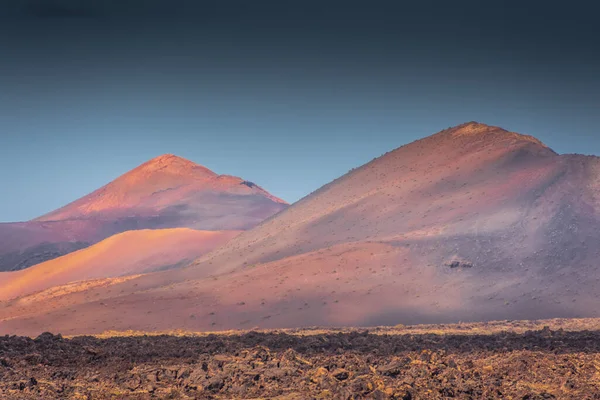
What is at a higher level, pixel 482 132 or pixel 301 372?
pixel 482 132

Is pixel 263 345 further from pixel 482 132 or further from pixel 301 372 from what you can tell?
pixel 482 132

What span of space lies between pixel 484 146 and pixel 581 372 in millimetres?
55995

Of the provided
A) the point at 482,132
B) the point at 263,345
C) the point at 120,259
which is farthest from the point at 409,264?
the point at 120,259

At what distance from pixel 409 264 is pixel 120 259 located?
1553 inches

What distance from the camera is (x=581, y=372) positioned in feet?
48.7

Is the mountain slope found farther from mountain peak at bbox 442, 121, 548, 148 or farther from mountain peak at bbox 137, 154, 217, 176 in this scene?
mountain peak at bbox 137, 154, 217, 176

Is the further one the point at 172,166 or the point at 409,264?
the point at 172,166

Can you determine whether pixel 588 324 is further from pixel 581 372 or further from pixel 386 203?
pixel 386 203

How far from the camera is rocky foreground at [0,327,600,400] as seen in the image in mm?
13031

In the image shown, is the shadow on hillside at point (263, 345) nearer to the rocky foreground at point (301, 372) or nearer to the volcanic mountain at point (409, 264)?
the rocky foreground at point (301, 372)

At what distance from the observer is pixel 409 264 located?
47812 millimetres

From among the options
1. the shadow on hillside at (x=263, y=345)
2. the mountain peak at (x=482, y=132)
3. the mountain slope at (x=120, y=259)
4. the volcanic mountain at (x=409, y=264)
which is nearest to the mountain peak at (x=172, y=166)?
the mountain slope at (x=120, y=259)

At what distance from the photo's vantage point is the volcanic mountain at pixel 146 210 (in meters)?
104

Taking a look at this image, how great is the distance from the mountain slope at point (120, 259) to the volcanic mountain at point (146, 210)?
17.6 meters
